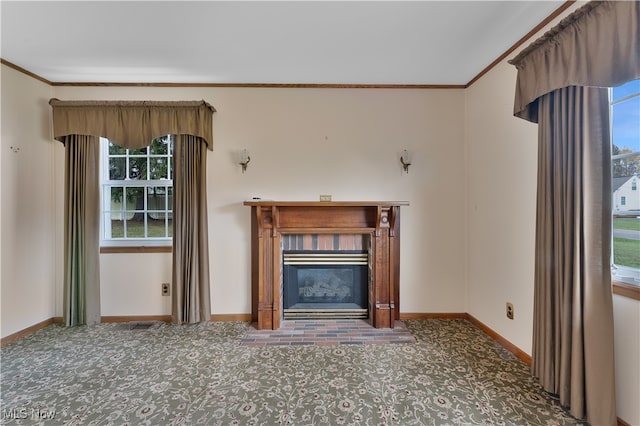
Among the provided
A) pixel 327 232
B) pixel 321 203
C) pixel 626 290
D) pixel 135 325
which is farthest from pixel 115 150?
pixel 626 290

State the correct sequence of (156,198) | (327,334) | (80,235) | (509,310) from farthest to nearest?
(156,198) < (80,235) < (327,334) < (509,310)

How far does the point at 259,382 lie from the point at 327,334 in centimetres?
87

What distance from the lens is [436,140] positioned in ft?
9.97

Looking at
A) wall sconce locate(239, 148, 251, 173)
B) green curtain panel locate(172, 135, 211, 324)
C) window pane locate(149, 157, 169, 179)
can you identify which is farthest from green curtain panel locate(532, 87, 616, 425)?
window pane locate(149, 157, 169, 179)

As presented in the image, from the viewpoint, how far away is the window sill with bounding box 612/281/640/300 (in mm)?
1456

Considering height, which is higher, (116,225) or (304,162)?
(304,162)

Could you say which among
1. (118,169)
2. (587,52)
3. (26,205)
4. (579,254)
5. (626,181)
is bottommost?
(579,254)

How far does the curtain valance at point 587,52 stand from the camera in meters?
1.31

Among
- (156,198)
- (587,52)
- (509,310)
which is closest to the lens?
(587,52)

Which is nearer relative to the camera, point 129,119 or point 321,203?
point 321,203

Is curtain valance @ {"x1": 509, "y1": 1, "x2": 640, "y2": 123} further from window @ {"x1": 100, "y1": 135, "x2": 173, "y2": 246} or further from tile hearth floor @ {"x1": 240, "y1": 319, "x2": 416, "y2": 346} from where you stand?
window @ {"x1": 100, "y1": 135, "x2": 173, "y2": 246}

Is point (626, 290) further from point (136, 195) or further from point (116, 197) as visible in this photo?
point (116, 197)

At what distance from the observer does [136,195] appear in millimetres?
3102

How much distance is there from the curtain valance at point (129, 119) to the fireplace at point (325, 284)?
1737 mm
